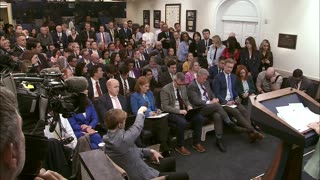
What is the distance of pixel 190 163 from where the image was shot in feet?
13.2

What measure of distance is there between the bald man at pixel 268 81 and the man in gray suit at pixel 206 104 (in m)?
1.31

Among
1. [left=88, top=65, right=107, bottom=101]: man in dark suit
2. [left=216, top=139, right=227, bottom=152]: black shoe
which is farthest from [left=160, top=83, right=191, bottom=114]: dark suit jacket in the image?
[left=88, top=65, right=107, bottom=101]: man in dark suit

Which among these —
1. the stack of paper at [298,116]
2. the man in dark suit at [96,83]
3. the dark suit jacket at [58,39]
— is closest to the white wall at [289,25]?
the stack of paper at [298,116]

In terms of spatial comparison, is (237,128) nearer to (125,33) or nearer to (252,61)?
(252,61)

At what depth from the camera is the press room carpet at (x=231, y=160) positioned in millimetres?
3744

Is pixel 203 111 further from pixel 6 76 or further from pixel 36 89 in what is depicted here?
pixel 6 76

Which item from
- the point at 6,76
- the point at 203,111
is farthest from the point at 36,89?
the point at 203,111

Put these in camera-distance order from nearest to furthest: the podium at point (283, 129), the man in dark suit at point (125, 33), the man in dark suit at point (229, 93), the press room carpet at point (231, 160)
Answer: the podium at point (283, 129)
the press room carpet at point (231, 160)
the man in dark suit at point (229, 93)
the man in dark suit at point (125, 33)

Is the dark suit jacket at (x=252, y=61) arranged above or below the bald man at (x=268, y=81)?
above

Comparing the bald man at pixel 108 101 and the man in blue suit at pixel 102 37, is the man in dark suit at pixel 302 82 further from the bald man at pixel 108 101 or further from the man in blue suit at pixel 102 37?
the man in blue suit at pixel 102 37

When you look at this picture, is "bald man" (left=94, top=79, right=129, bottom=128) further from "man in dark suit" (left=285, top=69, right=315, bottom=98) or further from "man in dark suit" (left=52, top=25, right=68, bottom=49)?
"man in dark suit" (left=52, top=25, right=68, bottom=49)

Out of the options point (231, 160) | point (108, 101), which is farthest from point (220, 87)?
point (108, 101)

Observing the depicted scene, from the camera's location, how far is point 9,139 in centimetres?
82

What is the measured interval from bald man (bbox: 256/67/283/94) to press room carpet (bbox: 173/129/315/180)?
3.78 ft
